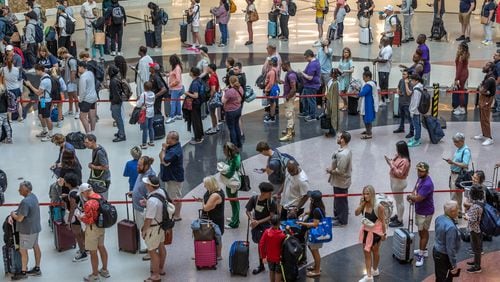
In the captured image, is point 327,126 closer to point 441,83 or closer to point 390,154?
point 390,154

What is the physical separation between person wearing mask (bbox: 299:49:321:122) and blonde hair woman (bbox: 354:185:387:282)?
6.97 meters

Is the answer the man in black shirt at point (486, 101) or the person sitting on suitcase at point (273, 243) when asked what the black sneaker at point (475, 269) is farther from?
the man in black shirt at point (486, 101)

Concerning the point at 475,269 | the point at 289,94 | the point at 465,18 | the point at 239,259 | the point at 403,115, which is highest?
the point at 465,18

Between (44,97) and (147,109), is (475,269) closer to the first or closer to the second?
(147,109)

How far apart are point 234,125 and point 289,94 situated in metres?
1.32

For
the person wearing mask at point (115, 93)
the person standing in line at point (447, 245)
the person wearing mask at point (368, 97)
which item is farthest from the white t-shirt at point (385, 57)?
the person standing in line at point (447, 245)

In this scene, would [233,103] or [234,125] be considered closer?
[233,103]

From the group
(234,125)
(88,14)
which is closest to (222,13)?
(88,14)

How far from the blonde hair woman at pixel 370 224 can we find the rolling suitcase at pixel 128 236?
3.26 meters

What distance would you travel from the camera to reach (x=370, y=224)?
11.7 meters

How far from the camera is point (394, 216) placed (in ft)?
45.3

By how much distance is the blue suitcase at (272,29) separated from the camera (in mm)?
27125

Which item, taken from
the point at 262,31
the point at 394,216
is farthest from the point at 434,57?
the point at 394,216

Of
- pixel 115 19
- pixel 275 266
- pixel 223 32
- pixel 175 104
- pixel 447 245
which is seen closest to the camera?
pixel 447 245
